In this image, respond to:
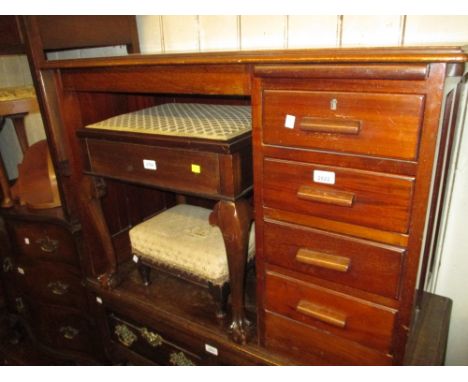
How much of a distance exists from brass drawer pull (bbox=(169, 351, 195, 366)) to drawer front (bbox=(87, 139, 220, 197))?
637mm

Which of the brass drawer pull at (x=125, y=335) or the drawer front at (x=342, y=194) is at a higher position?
the drawer front at (x=342, y=194)

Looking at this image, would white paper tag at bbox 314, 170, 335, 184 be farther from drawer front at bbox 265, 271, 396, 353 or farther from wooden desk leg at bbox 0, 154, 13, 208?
wooden desk leg at bbox 0, 154, 13, 208

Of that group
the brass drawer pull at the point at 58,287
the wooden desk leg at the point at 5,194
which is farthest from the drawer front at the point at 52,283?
the wooden desk leg at the point at 5,194

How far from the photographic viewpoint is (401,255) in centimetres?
79

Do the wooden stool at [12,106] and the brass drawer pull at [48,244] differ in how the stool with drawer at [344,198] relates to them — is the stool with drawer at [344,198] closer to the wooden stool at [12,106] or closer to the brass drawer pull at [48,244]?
the brass drawer pull at [48,244]

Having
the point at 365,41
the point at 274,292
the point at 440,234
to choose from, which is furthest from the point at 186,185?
the point at 440,234

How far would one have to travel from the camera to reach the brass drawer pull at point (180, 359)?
4.31 ft

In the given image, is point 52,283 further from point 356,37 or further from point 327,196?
point 356,37

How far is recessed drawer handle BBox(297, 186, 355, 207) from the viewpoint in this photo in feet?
2.62

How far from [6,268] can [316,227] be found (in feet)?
5.14

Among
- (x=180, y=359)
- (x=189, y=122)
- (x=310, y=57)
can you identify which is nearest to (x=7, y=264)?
(x=180, y=359)

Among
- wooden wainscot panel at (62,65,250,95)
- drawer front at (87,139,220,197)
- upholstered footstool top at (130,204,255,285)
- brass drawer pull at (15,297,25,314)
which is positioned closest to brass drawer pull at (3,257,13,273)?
brass drawer pull at (15,297,25,314)

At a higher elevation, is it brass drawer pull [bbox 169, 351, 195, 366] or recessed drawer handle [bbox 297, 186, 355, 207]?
recessed drawer handle [bbox 297, 186, 355, 207]

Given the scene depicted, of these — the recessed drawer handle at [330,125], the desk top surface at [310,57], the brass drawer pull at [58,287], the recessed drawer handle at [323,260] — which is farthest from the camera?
the brass drawer pull at [58,287]
